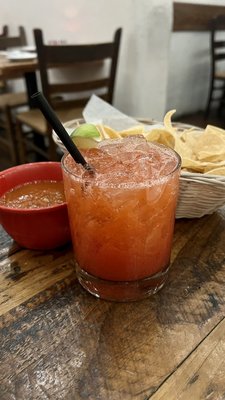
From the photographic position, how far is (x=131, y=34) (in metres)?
2.54

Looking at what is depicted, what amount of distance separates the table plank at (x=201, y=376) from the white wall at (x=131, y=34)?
241 cm

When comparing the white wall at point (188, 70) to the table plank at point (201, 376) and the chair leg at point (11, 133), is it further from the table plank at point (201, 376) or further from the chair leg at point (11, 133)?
the table plank at point (201, 376)

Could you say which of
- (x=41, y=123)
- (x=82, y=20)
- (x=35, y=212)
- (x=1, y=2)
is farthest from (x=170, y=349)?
(x=1, y=2)

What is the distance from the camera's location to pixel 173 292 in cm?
60

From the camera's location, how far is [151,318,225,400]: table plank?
1.45 feet

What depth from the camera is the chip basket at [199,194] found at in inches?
26.3

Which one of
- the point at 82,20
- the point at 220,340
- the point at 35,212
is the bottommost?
the point at 220,340

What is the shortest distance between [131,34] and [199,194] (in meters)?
2.20

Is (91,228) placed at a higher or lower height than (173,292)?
higher

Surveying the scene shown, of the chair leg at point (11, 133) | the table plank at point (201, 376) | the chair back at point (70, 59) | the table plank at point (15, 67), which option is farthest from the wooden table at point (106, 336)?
the chair leg at point (11, 133)

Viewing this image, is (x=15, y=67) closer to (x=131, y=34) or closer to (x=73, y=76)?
(x=73, y=76)

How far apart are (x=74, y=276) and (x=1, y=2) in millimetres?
3879

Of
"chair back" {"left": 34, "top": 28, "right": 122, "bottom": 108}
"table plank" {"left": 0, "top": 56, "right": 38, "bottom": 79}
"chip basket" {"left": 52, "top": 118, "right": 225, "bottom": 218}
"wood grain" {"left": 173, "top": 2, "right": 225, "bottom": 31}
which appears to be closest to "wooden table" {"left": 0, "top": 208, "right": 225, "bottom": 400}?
"chip basket" {"left": 52, "top": 118, "right": 225, "bottom": 218}

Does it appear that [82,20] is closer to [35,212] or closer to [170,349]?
[35,212]
